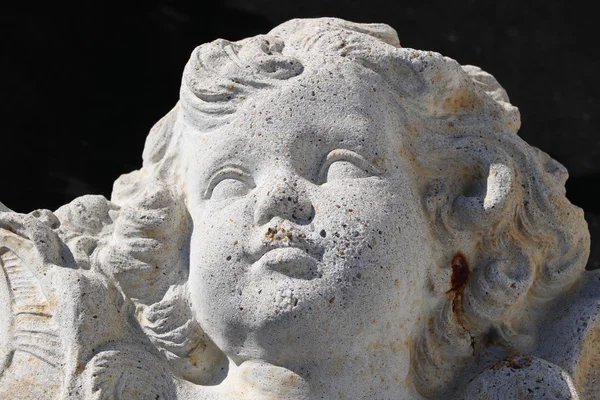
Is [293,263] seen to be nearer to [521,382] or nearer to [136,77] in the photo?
[521,382]

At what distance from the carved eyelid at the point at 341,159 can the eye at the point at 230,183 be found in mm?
147

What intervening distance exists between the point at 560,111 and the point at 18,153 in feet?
6.15

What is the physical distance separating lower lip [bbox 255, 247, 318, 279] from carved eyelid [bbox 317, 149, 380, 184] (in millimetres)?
192

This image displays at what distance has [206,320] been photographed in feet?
7.75

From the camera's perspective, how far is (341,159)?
2.35m

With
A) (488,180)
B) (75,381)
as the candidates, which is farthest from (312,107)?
(75,381)

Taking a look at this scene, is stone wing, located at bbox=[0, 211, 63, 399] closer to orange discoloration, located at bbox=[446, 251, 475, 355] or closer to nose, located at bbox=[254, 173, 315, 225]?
nose, located at bbox=[254, 173, 315, 225]

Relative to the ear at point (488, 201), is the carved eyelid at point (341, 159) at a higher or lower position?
higher

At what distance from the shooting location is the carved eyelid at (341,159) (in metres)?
2.35

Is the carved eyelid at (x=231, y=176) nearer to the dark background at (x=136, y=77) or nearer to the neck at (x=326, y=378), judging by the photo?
the neck at (x=326, y=378)

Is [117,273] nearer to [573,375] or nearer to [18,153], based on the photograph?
[573,375]

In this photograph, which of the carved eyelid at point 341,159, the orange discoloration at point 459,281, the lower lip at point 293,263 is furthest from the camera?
the orange discoloration at point 459,281

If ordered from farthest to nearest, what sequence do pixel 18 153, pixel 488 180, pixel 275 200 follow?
pixel 18 153 → pixel 488 180 → pixel 275 200

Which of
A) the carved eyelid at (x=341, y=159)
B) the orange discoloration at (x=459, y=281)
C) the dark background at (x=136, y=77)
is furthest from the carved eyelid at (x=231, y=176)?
the dark background at (x=136, y=77)
